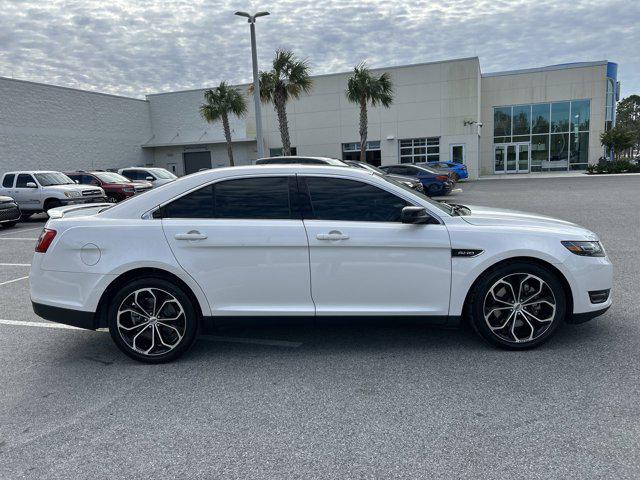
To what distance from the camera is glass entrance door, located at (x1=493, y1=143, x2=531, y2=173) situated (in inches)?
1622

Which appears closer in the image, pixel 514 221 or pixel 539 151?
pixel 514 221

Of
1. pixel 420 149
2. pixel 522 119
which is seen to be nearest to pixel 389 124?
pixel 420 149

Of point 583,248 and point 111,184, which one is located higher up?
point 111,184

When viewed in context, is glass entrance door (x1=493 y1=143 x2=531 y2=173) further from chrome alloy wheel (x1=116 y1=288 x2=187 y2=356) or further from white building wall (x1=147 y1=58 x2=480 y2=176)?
chrome alloy wheel (x1=116 y1=288 x2=187 y2=356)

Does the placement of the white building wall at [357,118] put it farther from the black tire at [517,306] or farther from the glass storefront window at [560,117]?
the black tire at [517,306]

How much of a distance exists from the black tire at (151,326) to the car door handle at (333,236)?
1250 millimetres

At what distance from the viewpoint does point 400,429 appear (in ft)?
9.89

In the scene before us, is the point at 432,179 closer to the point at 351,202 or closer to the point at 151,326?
the point at 351,202

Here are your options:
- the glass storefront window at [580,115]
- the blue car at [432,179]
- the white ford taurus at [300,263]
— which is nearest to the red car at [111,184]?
the blue car at [432,179]

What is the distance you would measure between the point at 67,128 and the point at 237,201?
37.5 metres

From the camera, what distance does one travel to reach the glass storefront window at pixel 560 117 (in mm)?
39656

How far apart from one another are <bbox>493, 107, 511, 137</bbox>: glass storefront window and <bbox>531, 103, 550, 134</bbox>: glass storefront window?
1938 millimetres

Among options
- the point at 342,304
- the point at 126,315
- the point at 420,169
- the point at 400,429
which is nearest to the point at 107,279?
the point at 126,315

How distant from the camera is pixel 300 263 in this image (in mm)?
3943
